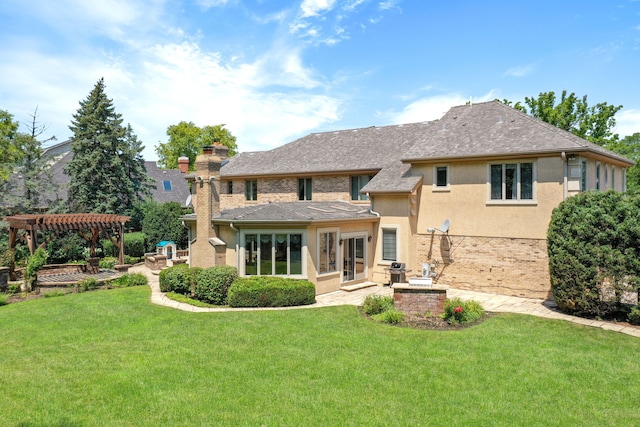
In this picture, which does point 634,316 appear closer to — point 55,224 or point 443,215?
point 443,215

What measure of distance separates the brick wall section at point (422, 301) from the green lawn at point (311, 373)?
1503mm

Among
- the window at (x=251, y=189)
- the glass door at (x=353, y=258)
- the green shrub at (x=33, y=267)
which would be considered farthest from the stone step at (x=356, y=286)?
the green shrub at (x=33, y=267)

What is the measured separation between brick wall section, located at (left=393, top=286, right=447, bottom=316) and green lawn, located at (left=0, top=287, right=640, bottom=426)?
4.93ft

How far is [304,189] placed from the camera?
24500 mm

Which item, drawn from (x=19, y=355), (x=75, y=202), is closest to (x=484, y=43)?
(x=19, y=355)

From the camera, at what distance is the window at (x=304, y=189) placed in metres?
24.3

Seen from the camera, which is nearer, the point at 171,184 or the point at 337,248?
the point at 337,248

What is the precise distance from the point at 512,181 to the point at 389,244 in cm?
606

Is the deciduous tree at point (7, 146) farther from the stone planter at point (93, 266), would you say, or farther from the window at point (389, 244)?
the window at point (389, 244)

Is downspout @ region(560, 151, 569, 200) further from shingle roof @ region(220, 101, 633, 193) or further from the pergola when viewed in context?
the pergola

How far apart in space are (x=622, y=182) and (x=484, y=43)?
12.2m

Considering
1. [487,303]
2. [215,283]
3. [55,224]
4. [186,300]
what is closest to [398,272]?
[487,303]

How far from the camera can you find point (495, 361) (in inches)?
379

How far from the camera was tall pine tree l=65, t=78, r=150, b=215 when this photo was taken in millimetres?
30766
